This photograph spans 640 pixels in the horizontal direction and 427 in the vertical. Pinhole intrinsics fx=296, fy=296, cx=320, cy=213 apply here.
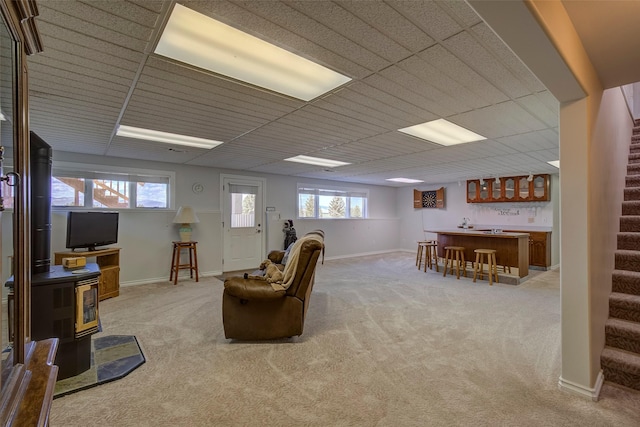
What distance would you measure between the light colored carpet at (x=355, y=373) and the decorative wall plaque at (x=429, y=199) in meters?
5.07

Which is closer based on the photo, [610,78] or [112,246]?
[610,78]

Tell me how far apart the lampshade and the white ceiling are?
1.10m

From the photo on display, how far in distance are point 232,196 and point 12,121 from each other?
547 centimetres

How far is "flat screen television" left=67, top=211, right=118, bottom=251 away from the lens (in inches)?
156

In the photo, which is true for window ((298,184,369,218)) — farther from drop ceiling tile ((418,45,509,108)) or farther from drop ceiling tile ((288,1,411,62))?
Answer: drop ceiling tile ((288,1,411,62))

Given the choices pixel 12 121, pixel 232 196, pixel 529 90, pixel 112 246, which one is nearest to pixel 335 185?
pixel 232 196

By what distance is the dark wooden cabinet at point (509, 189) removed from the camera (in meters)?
6.80

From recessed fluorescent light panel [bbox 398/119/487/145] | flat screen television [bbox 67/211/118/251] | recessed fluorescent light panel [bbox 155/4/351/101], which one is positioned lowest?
flat screen television [bbox 67/211/118/251]

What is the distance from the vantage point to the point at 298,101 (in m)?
2.60

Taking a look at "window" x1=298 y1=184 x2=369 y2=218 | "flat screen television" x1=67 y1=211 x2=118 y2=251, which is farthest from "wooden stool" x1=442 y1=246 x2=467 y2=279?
"flat screen television" x1=67 y1=211 x2=118 y2=251

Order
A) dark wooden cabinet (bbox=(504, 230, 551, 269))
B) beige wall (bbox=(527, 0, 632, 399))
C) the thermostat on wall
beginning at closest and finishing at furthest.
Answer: beige wall (bbox=(527, 0, 632, 399))
the thermostat on wall
dark wooden cabinet (bbox=(504, 230, 551, 269))

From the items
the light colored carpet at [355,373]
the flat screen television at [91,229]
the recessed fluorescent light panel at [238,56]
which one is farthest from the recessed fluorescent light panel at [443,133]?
the flat screen television at [91,229]

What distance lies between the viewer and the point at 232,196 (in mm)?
6297

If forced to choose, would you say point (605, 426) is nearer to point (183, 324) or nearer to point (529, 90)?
point (529, 90)
